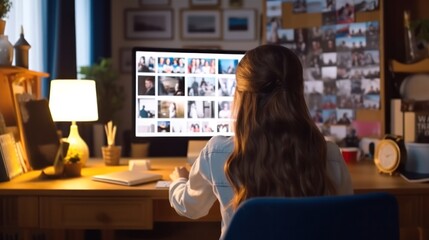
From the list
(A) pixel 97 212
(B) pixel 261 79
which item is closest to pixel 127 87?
(A) pixel 97 212

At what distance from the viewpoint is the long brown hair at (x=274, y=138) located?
37.3 inches

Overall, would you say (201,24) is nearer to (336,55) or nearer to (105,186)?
(336,55)

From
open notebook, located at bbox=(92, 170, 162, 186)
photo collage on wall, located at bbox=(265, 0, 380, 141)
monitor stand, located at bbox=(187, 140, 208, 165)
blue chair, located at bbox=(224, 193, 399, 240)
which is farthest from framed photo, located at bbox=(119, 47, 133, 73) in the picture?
blue chair, located at bbox=(224, 193, 399, 240)

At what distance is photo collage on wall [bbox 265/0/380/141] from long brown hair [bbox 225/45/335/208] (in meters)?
1.18

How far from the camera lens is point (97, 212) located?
1.37 meters

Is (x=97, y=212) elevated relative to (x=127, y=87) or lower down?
lower down

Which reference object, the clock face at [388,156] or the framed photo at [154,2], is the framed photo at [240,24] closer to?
the framed photo at [154,2]

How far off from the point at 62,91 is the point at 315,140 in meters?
1.18

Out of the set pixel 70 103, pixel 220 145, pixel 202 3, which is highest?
pixel 202 3

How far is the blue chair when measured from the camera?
0.67 m

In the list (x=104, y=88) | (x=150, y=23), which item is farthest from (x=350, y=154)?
(x=150, y=23)

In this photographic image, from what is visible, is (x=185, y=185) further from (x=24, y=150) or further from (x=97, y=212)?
(x=24, y=150)

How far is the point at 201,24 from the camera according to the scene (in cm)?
384

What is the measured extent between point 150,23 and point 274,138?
10.1 ft
